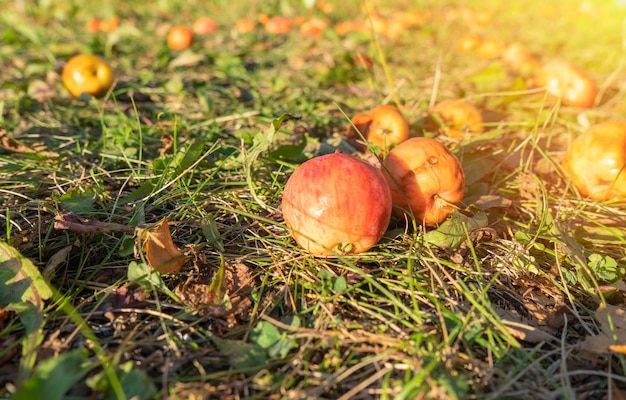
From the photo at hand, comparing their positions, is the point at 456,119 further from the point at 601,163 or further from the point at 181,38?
the point at 181,38

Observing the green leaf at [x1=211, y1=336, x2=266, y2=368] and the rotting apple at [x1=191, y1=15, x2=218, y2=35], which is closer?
the green leaf at [x1=211, y1=336, x2=266, y2=368]

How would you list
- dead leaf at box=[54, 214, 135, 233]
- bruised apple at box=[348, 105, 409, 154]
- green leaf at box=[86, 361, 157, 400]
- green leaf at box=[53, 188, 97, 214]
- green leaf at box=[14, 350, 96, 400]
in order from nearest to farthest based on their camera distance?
1. green leaf at box=[14, 350, 96, 400]
2. green leaf at box=[86, 361, 157, 400]
3. dead leaf at box=[54, 214, 135, 233]
4. green leaf at box=[53, 188, 97, 214]
5. bruised apple at box=[348, 105, 409, 154]

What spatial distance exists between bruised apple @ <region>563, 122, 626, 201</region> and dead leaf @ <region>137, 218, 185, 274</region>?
2140mm

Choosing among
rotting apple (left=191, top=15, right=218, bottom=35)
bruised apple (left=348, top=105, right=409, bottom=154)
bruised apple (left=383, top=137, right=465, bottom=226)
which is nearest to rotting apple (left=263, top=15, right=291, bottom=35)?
rotting apple (left=191, top=15, right=218, bottom=35)

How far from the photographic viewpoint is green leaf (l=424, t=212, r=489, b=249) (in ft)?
6.33

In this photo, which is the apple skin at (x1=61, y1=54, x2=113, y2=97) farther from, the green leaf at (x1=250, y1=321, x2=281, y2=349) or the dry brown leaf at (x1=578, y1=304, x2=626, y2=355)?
the dry brown leaf at (x1=578, y1=304, x2=626, y2=355)

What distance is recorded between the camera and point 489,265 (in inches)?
77.5

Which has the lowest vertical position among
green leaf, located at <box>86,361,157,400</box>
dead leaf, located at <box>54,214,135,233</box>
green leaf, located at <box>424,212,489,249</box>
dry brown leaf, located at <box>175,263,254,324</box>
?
green leaf, located at <box>424,212,489,249</box>

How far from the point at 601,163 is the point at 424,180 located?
3.74 ft

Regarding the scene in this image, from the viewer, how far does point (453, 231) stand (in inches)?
76.3

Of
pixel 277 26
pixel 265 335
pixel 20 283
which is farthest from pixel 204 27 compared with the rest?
pixel 265 335

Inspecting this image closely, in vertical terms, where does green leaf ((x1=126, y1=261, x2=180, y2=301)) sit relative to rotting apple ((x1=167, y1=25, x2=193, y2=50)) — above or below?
below

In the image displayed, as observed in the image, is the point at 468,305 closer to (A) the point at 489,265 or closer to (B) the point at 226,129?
(A) the point at 489,265

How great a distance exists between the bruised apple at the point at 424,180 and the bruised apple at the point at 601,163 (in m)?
0.92
